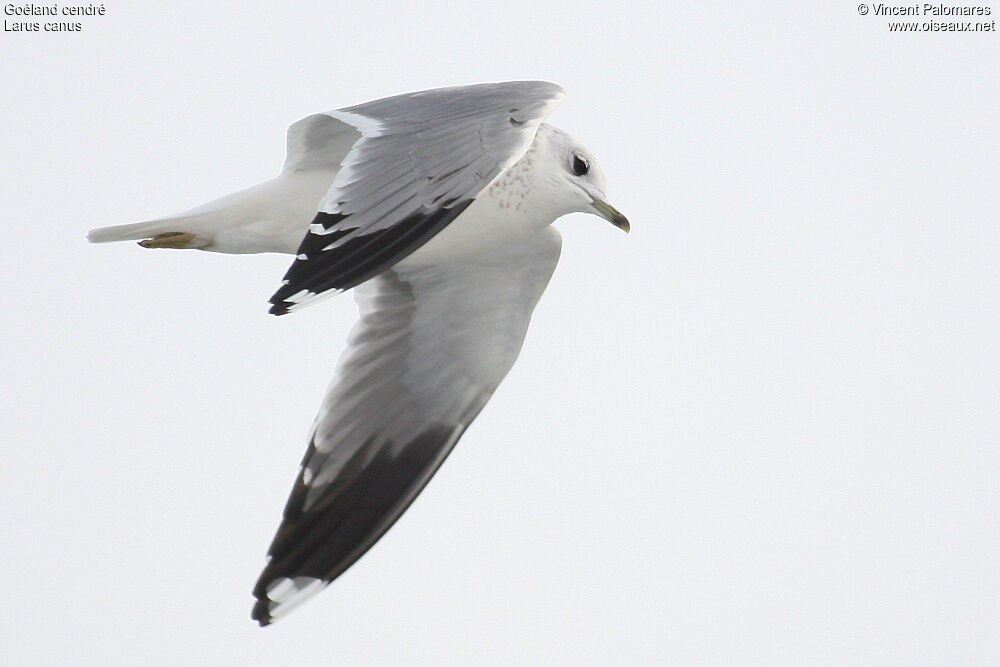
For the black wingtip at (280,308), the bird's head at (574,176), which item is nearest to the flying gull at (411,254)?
the bird's head at (574,176)

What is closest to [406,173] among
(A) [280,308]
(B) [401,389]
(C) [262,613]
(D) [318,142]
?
(A) [280,308]

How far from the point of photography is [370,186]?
3904mm

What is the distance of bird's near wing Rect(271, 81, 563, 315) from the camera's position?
366 cm

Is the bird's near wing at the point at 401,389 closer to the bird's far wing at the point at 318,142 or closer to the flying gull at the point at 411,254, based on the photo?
the flying gull at the point at 411,254

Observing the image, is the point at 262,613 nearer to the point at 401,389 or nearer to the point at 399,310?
the point at 401,389

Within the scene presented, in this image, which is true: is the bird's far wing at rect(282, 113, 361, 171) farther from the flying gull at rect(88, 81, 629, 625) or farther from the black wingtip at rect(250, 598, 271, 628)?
the black wingtip at rect(250, 598, 271, 628)

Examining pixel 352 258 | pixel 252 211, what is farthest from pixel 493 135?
pixel 252 211

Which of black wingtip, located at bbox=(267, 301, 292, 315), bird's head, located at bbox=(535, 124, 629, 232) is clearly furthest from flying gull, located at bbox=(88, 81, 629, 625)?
black wingtip, located at bbox=(267, 301, 292, 315)

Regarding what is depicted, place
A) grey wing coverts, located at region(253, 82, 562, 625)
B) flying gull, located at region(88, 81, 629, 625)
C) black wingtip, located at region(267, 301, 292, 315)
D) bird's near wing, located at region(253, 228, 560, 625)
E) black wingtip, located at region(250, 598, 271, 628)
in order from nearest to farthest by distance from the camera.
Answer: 1. black wingtip, located at region(267, 301, 292, 315)
2. grey wing coverts, located at region(253, 82, 562, 625)
3. flying gull, located at region(88, 81, 629, 625)
4. black wingtip, located at region(250, 598, 271, 628)
5. bird's near wing, located at region(253, 228, 560, 625)

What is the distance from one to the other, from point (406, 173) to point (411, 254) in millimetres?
260

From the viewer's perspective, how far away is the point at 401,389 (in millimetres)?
5453

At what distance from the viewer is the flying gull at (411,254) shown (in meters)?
3.96

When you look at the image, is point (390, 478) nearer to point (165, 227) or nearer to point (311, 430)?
point (311, 430)

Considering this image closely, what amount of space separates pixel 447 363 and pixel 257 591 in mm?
1182
